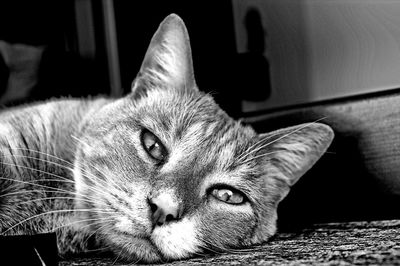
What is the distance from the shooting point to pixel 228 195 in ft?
3.51

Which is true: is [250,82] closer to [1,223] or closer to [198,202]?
[198,202]

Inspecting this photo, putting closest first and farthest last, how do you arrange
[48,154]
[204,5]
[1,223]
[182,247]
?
1. [182,247]
2. [1,223]
3. [48,154]
4. [204,5]

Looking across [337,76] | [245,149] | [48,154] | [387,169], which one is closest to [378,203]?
[387,169]

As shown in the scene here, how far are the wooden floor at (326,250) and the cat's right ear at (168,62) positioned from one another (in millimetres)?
502

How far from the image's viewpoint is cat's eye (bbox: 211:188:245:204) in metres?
1.05

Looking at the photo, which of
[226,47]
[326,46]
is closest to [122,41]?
[226,47]

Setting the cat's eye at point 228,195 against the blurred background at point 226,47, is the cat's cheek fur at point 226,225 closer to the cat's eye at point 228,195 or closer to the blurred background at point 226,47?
the cat's eye at point 228,195

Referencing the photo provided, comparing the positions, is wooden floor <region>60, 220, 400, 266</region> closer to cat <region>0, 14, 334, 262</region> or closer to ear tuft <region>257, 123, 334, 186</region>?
cat <region>0, 14, 334, 262</region>

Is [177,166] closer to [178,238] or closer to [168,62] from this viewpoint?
[178,238]

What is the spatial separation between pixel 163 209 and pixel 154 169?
146 millimetres

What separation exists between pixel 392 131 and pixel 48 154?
3.31 ft

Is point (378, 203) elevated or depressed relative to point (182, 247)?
depressed

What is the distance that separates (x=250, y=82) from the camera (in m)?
1.55

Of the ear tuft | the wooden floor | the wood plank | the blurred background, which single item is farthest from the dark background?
the wooden floor
